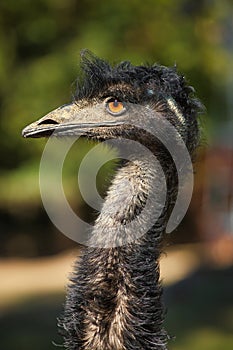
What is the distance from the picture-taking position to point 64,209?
1334 cm

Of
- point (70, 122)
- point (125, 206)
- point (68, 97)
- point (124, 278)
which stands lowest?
point (124, 278)

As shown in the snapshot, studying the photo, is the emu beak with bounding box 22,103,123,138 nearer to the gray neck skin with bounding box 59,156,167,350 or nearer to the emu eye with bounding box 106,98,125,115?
the emu eye with bounding box 106,98,125,115

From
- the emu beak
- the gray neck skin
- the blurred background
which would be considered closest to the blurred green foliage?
the blurred background

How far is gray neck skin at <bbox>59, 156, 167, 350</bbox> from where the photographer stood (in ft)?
12.0

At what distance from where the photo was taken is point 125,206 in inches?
146

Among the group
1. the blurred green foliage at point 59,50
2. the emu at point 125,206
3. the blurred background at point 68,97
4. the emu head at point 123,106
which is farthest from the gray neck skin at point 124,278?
the blurred green foliage at point 59,50

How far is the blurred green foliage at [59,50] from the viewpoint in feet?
48.2

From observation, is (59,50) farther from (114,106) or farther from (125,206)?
(125,206)

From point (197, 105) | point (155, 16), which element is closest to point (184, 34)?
point (155, 16)

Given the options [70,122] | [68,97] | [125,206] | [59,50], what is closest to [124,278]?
[125,206]

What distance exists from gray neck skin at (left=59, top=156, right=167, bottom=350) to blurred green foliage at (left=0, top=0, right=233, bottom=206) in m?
10.7

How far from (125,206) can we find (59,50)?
38.4ft

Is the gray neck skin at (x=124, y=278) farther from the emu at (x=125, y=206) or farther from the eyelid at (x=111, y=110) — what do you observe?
the eyelid at (x=111, y=110)

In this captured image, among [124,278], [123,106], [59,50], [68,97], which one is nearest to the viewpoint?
[124,278]
